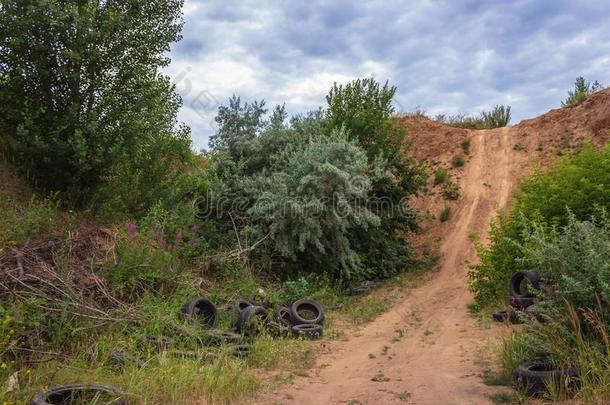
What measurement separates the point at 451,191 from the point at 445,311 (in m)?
9.72

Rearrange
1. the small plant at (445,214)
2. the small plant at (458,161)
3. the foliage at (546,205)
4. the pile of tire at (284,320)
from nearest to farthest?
the pile of tire at (284,320)
the foliage at (546,205)
the small plant at (445,214)
the small plant at (458,161)

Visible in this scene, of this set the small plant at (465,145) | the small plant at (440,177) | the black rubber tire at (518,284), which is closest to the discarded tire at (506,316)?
the black rubber tire at (518,284)

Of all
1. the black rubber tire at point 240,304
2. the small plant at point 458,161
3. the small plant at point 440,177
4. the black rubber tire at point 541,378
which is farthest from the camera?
the small plant at point 458,161

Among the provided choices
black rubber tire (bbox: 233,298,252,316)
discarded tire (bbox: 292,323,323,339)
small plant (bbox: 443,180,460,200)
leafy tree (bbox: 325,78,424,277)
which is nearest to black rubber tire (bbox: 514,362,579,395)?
discarded tire (bbox: 292,323,323,339)

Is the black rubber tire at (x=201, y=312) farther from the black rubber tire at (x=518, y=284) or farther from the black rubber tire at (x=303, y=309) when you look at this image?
the black rubber tire at (x=518, y=284)

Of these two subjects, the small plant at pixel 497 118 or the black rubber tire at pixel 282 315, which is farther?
→ the small plant at pixel 497 118

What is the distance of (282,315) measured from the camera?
923cm

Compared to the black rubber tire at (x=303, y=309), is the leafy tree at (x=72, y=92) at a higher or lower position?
higher

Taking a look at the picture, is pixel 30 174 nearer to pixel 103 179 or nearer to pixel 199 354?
pixel 103 179

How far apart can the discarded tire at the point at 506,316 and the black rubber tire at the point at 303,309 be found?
2.94m

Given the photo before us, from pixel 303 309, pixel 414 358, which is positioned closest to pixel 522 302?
pixel 414 358

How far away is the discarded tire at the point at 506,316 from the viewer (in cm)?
844

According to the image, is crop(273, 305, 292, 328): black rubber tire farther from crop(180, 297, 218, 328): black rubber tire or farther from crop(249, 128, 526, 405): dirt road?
crop(180, 297, 218, 328): black rubber tire

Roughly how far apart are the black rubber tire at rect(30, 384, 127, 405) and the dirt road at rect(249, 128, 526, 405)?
149cm
